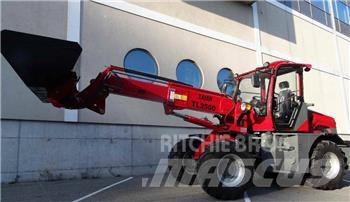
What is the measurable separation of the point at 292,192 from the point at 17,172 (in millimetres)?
7085

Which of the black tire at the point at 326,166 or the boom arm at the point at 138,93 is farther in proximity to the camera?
the black tire at the point at 326,166

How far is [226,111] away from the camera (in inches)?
359

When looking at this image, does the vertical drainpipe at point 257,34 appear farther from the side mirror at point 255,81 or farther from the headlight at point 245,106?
the headlight at point 245,106

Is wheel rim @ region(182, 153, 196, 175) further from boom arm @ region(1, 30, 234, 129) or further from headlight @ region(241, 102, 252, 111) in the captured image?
headlight @ region(241, 102, 252, 111)

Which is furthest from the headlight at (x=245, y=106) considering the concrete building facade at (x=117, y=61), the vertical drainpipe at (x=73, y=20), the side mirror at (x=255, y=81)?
the vertical drainpipe at (x=73, y=20)

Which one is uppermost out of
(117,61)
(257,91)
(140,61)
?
(140,61)

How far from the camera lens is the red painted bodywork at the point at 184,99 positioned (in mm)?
7777

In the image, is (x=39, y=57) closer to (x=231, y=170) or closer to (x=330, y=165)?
(x=231, y=170)

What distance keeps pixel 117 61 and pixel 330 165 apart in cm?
728

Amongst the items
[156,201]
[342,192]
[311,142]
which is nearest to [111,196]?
[156,201]

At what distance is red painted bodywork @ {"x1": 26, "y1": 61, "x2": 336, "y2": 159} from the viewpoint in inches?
306

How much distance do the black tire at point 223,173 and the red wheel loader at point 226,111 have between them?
0.06 feet

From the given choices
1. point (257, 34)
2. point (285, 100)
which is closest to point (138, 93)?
point (285, 100)

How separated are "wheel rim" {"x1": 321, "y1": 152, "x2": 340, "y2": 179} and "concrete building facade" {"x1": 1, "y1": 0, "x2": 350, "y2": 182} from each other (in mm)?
5879
